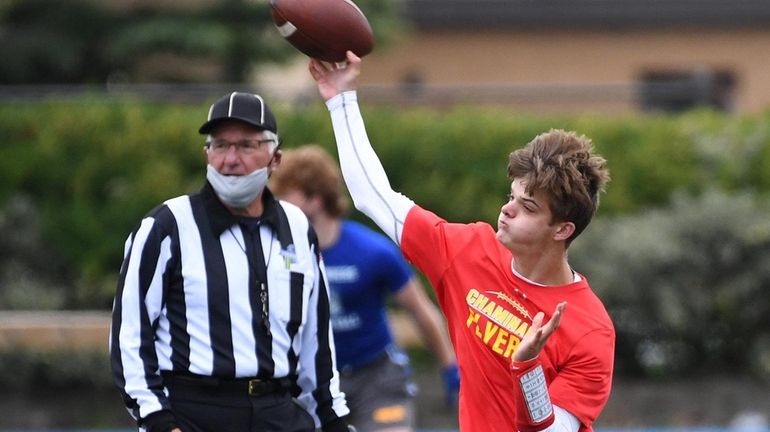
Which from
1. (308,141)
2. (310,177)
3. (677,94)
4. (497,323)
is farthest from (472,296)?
(677,94)

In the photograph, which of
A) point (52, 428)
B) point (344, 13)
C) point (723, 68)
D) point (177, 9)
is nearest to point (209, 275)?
point (344, 13)

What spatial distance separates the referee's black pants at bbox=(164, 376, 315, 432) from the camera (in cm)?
483

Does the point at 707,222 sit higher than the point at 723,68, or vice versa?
the point at 723,68

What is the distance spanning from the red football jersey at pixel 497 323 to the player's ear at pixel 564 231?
17 cm

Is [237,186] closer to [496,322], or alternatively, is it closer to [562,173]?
[496,322]

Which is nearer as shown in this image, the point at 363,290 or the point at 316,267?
the point at 316,267

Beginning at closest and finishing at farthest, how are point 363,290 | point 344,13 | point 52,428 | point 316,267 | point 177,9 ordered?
point 344,13
point 316,267
point 363,290
point 52,428
point 177,9

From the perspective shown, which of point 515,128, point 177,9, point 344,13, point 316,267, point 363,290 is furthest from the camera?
point 177,9

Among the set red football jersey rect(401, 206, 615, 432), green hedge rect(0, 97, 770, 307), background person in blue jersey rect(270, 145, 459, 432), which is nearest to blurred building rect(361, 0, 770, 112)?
green hedge rect(0, 97, 770, 307)

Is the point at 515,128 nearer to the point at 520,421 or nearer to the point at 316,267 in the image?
the point at 316,267

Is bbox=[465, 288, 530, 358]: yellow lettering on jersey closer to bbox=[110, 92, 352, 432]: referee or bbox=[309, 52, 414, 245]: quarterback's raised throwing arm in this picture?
bbox=[309, 52, 414, 245]: quarterback's raised throwing arm

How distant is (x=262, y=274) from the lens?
16.4 ft

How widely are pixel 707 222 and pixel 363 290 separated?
5.55m

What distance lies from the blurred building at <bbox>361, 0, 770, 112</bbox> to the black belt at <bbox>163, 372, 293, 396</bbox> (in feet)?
49.1
